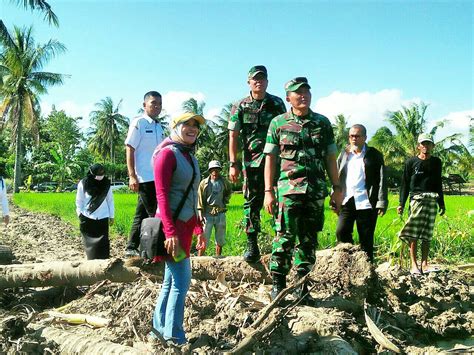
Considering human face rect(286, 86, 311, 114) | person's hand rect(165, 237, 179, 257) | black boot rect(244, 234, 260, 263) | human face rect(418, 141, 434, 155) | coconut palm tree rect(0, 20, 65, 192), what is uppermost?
coconut palm tree rect(0, 20, 65, 192)

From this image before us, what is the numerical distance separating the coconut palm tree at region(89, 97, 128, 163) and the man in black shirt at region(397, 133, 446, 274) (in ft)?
170

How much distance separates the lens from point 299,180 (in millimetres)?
3857

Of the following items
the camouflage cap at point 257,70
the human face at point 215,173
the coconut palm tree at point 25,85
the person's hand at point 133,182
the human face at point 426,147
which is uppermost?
the coconut palm tree at point 25,85

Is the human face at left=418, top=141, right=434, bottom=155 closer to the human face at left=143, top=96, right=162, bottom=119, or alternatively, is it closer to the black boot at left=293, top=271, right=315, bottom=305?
the black boot at left=293, top=271, right=315, bottom=305

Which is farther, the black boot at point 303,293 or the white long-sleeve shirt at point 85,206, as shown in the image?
the white long-sleeve shirt at point 85,206

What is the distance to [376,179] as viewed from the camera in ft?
17.9

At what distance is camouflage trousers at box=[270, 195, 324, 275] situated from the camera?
3.87 m

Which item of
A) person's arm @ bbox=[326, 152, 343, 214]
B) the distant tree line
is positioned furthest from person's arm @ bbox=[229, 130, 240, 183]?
the distant tree line

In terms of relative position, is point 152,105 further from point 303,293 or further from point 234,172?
point 303,293

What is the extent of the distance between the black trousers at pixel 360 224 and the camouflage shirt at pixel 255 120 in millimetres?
1422

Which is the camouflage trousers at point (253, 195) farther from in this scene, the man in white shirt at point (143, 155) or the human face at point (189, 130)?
A: the human face at point (189, 130)

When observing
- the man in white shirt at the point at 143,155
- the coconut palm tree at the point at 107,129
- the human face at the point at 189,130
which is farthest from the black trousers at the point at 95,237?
the coconut palm tree at the point at 107,129

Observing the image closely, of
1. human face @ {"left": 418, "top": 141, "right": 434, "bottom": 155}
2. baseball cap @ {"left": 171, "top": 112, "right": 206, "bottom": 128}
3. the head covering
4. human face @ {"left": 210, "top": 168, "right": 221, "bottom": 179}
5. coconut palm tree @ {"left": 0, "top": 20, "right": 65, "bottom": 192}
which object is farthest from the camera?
coconut palm tree @ {"left": 0, "top": 20, "right": 65, "bottom": 192}

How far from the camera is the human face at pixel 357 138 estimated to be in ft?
17.8
